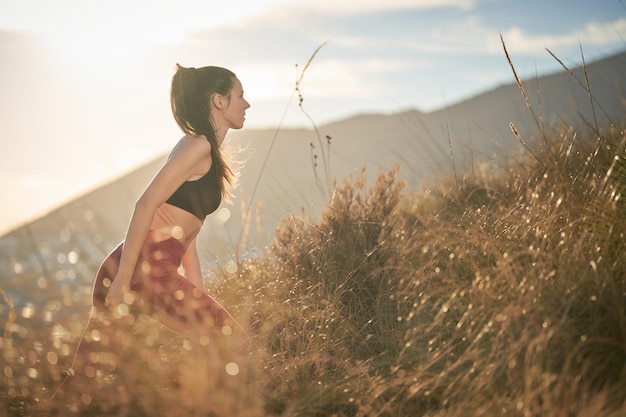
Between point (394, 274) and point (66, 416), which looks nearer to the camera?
point (66, 416)

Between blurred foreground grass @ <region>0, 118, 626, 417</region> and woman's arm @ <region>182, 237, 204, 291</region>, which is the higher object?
woman's arm @ <region>182, 237, 204, 291</region>

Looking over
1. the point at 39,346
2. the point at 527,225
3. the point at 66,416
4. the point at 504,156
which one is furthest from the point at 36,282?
the point at 504,156

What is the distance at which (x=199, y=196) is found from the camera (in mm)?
2617

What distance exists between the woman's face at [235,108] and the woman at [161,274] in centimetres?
21

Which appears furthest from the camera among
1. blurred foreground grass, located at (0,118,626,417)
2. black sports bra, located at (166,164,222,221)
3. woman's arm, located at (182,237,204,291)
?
woman's arm, located at (182,237,204,291)

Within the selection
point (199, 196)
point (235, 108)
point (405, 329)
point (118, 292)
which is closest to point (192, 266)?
point (199, 196)

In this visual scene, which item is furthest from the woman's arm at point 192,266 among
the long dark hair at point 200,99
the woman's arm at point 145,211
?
the woman's arm at point 145,211

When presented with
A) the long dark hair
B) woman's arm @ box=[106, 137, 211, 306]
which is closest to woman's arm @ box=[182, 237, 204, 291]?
the long dark hair

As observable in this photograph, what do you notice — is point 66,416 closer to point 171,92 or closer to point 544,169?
point 171,92

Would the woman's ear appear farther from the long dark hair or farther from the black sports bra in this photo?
the black sports bra

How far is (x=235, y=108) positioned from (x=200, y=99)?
167 millimetres

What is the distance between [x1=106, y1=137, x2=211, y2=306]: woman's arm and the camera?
7.84 feet

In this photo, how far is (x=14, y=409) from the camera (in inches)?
100

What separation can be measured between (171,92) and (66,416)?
57.0 inches
